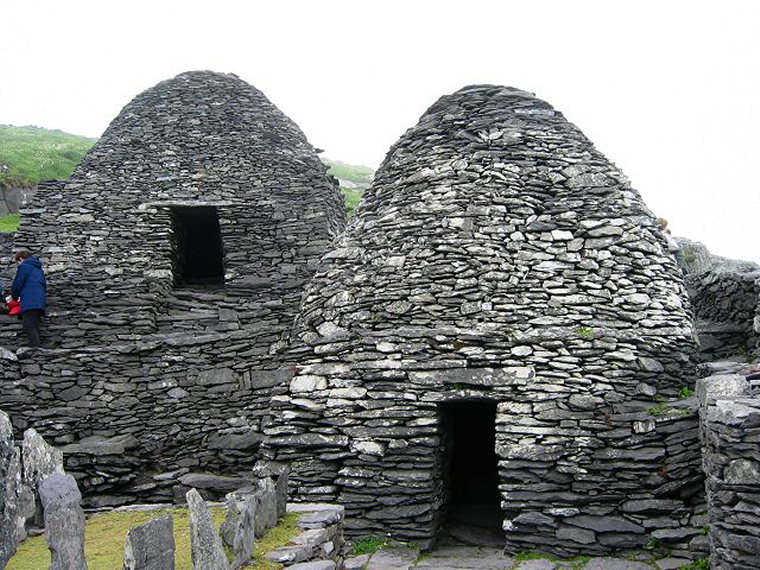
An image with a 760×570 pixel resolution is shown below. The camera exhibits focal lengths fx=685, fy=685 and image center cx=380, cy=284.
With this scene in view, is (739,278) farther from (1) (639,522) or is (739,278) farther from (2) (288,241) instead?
(2) (288,241)

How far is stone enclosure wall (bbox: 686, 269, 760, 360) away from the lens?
1063cm

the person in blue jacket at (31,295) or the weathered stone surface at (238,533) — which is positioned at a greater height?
the person in blue jacket at (31,295)

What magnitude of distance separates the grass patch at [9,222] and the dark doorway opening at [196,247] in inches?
293

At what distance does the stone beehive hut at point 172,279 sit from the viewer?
10258 millimetres

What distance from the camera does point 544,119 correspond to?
1052 centimetres

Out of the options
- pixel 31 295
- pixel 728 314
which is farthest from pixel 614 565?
pixel 31 295

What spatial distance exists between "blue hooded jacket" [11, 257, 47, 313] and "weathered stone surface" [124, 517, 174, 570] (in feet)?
29.3

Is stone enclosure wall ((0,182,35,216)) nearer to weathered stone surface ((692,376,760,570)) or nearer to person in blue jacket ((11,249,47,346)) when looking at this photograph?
person in blue jacket ((11,249,47,346))

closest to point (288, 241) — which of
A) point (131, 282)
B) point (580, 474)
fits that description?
point (131, 282)

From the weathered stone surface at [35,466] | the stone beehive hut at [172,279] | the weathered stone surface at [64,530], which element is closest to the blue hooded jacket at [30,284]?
the stone beehive hut at [172,279]

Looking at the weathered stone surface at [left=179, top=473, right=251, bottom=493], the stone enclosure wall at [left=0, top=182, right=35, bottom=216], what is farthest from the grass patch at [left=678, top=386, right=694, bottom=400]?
the stone enclosure wall at [left=0, top=182, right=35, bottom=216]

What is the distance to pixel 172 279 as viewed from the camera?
13719 millimetres

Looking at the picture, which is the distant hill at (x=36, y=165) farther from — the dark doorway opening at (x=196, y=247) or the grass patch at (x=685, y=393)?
the grass patch at (x=685, y=393)

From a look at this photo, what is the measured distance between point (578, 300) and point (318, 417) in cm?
363
